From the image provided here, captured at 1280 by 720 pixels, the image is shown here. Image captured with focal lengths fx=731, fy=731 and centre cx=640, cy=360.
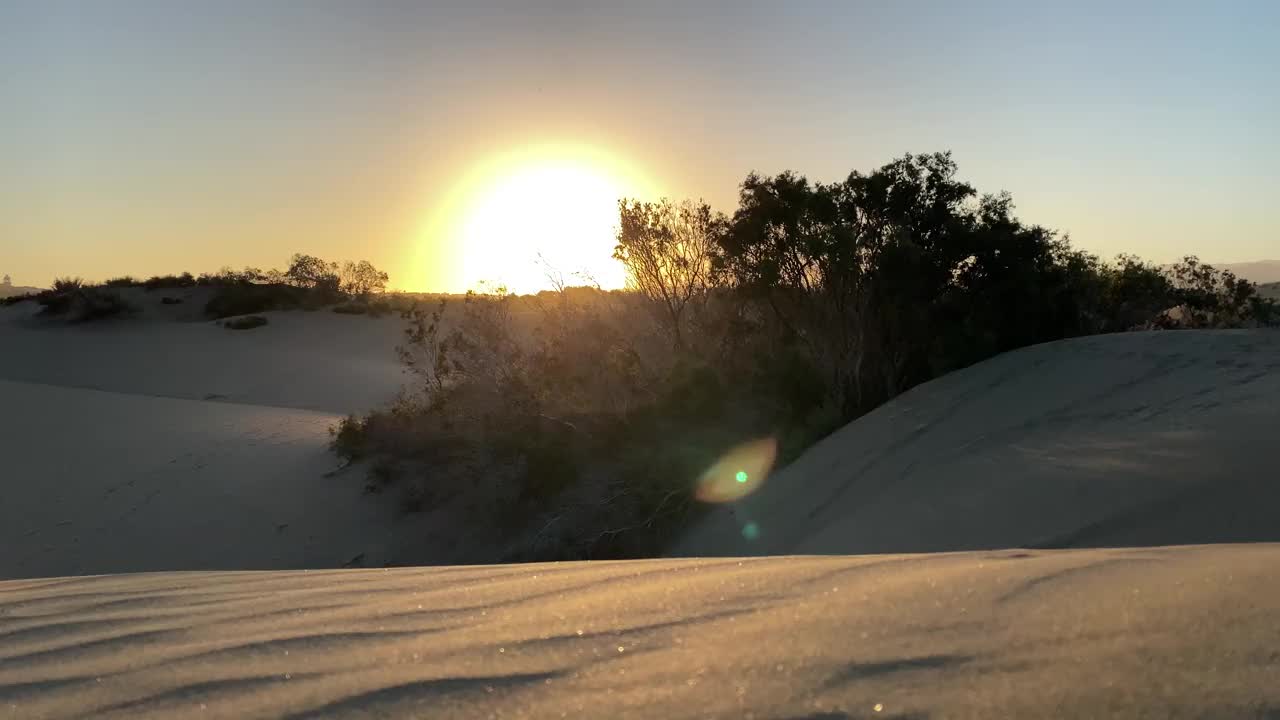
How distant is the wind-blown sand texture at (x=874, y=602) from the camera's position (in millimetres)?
1644

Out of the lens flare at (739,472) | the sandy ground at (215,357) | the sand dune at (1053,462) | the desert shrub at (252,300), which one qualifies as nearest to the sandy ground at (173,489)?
the sandy ground at (215,357)

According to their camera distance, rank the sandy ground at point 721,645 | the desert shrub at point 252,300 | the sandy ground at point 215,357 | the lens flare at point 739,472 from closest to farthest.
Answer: the sandy ground at point 721,645 → the lens flare at point 739,472 → the sandy ground at point 215,357 → the desert shrub at point 252,300

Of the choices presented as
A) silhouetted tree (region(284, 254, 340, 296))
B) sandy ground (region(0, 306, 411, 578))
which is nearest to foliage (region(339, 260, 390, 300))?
silhouetted tree (region(284, 254, 340, 296))

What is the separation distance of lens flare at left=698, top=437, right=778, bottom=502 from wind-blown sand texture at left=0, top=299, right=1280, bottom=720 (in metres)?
0.33

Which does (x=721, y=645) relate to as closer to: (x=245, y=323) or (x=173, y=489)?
(x=173, y=489)

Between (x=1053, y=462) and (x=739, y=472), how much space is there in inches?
152

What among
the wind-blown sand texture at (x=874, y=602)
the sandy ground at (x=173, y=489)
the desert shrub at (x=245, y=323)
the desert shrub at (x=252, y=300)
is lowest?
the sandy ground at (x=173, y=489)

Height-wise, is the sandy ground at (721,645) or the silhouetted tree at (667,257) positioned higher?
the silhouetted tree at (667,257)

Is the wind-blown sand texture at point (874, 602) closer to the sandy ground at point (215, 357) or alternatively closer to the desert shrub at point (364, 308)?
the sandy ground at point (215, 357)

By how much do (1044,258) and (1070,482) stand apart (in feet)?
19.3

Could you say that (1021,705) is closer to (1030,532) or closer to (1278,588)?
(1278,588)

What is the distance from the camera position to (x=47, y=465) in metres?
11.5

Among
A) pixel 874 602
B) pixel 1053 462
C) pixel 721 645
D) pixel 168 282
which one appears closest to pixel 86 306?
pixel 168 282

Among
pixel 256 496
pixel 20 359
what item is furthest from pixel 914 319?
pixel 20 359
